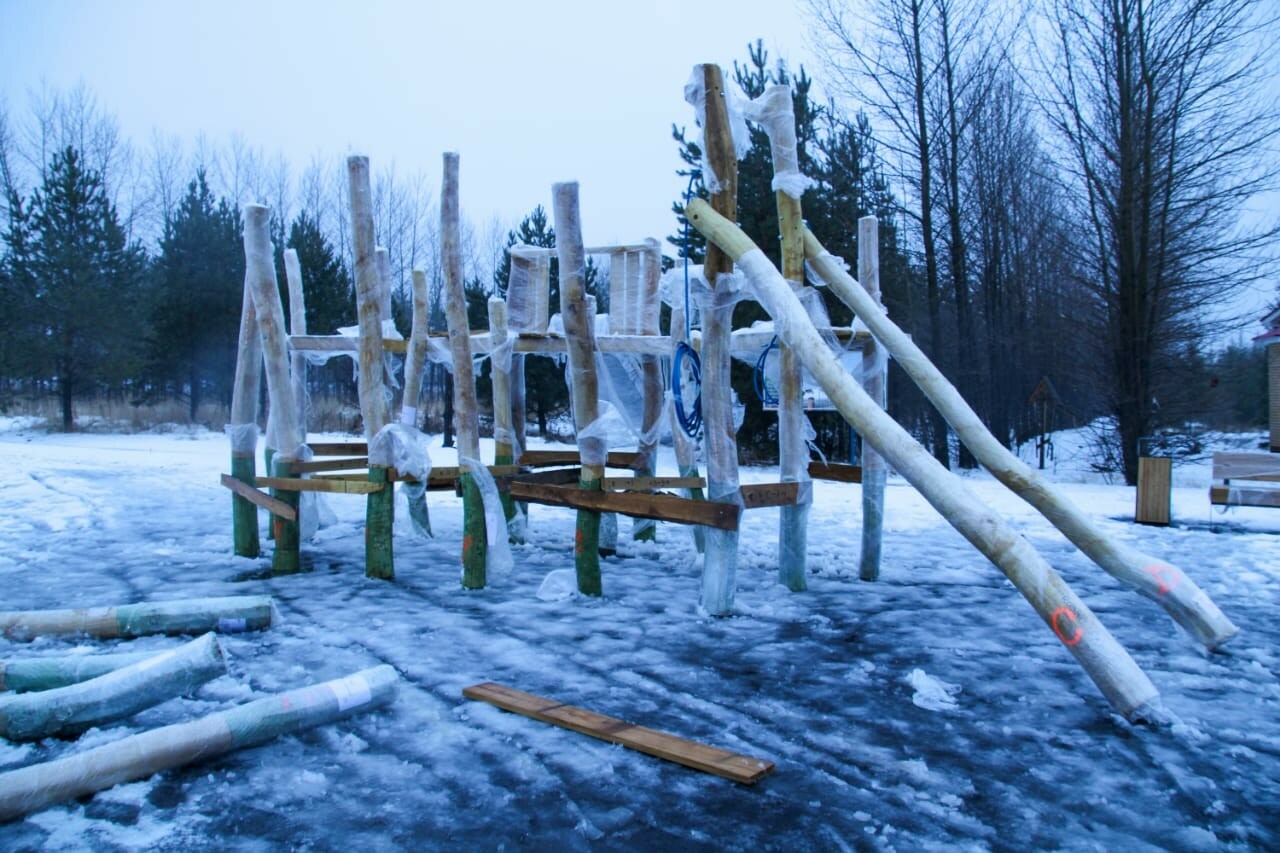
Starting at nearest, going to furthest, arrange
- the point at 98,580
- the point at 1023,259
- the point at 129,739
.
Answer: the point at 129,739
the point at 98,580
the point at 1023,259

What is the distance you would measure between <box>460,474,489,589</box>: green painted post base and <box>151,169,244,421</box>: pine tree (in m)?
26.4

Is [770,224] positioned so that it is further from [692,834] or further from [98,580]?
[692,834]

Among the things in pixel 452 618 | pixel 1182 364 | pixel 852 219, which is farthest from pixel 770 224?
pixel 452 618

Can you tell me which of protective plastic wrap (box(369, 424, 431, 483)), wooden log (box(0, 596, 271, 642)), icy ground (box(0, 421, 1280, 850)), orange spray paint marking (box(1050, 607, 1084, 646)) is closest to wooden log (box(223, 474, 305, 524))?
icy ground (box(0, 421, 1280, 850))

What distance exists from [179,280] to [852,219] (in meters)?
23.4

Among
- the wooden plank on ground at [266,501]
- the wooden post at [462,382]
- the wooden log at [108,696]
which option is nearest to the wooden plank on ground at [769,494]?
the wooden post at [462,382]

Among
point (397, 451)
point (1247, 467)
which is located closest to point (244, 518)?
point (397, 451)

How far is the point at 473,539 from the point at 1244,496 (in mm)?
7705

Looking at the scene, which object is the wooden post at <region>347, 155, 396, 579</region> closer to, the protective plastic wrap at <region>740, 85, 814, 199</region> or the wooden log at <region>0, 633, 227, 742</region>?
the wooden log at <region>0, 633, 227, 742</region>

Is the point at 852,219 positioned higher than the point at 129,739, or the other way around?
the point at 852,219

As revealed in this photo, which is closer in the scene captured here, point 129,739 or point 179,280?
point 129,739

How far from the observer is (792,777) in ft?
9.84

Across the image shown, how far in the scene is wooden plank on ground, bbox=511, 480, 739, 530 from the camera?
16.0ft

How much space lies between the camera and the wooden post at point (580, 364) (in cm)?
556
